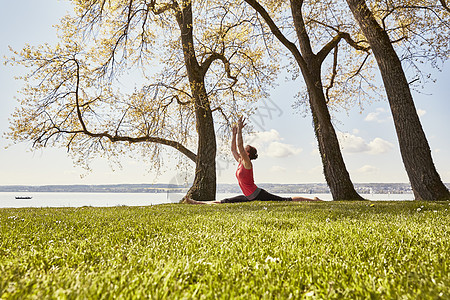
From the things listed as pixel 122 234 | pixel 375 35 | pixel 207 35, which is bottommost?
pixel 122 234

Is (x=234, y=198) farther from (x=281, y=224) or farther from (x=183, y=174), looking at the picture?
(x=281, y=224)

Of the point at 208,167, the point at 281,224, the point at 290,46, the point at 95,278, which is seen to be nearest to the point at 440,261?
the point at 281,224

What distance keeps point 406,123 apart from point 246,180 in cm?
543

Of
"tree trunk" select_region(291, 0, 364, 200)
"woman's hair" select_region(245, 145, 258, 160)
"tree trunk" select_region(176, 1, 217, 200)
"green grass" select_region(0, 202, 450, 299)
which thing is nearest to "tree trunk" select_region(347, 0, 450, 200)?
"tree trunk" select_region(291, 0, 364, 200)

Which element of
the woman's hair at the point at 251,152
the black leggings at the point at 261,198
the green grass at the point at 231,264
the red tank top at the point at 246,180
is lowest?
the green grass at the point at 231,264

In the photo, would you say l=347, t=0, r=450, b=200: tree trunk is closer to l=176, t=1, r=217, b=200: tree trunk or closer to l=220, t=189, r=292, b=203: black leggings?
l=220, t=189, r=292, b=203: black leggings

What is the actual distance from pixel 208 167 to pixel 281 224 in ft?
30.3

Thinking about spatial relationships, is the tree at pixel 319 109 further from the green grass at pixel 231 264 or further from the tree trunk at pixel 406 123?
the green grass at pixel 231 264

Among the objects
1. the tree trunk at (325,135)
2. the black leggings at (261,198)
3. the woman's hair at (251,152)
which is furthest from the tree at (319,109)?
the woman's hair at (251,152)

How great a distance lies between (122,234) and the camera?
131 inches

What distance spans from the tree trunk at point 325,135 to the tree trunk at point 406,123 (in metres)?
2.18

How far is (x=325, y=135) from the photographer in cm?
1076

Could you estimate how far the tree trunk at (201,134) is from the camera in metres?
12.8

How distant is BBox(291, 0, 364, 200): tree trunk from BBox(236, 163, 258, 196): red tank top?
9.06ft
